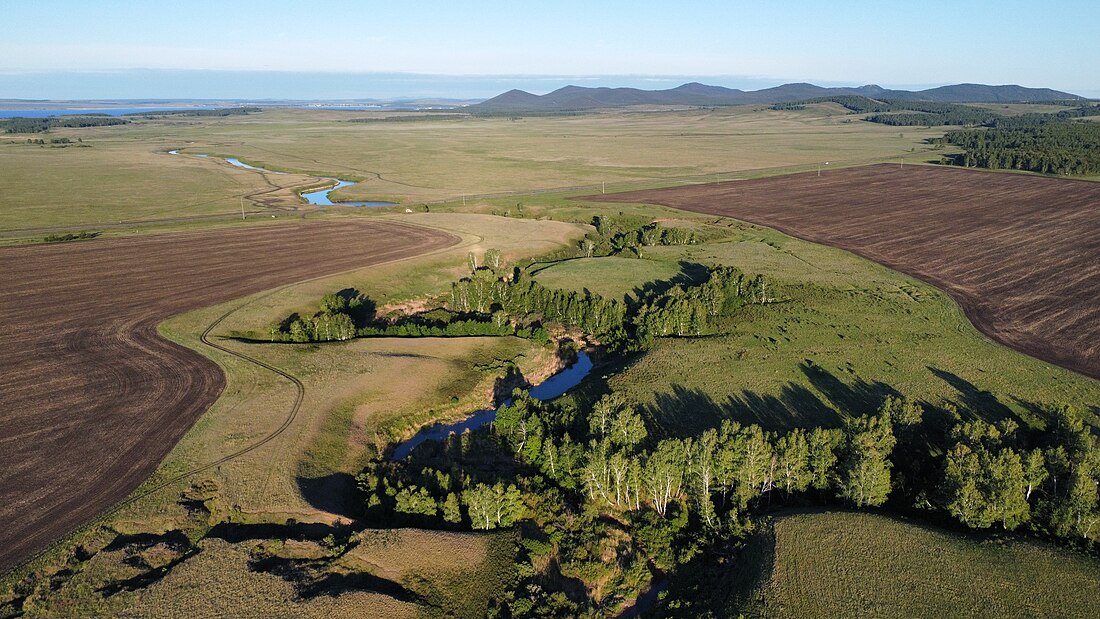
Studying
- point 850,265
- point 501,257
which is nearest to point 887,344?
point 850,265

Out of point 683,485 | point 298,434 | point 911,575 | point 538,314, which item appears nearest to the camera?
point 911,575

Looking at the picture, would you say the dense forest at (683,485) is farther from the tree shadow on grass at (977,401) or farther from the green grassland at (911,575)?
the green grassland at (911,575)

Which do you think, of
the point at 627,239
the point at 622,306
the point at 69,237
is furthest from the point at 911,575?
the point at 69,237

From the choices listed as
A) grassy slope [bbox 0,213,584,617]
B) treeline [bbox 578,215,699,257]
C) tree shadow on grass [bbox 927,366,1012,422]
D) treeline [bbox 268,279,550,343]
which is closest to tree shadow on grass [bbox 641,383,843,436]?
tree shadow on grass [bbox 927,366,1012,422]

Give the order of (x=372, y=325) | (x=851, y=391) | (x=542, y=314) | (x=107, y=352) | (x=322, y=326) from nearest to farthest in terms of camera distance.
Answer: (x=851, y=391) → (x=107, y=352) → (x=322, y=326) → (x=372, y=325) → (x=542, y=314)

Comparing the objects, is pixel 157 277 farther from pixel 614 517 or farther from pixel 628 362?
pixel 614 517

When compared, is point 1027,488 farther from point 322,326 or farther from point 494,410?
point 322,326

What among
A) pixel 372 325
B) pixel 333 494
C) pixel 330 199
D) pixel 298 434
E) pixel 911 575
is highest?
pixel 330 199

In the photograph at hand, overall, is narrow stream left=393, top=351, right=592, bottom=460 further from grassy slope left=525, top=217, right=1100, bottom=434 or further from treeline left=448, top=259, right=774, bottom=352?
grassy slope left=525, top=217, right=1100, bottom=434

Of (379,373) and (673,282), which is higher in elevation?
(673,282)
